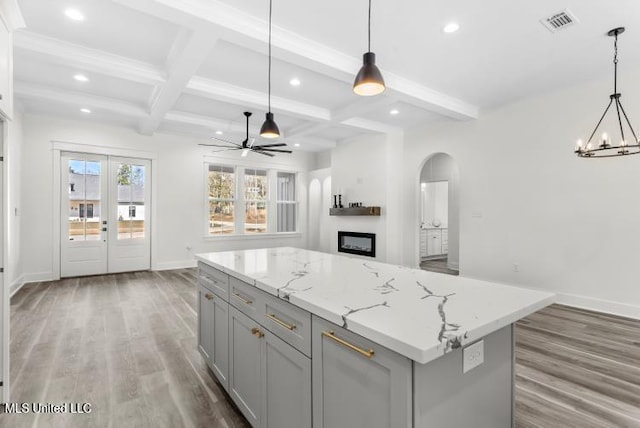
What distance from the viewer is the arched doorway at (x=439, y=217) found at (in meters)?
7.21

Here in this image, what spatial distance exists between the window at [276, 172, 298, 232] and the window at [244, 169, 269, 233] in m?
0.45

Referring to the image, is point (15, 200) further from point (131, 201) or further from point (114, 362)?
point (114, 362)

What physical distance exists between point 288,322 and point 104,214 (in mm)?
6272

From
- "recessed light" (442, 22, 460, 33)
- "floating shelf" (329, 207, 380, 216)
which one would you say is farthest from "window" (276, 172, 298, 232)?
"recessed light" (442, 22, 460, 33)

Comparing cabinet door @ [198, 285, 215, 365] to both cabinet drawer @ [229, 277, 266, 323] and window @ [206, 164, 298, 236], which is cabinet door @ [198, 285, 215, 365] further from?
window @ [206, 164, 298, 236]

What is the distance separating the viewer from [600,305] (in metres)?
4.08

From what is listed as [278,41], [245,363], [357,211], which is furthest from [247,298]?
[357,211]

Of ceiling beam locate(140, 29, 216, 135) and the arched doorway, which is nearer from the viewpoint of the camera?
ceiling beam locate(140, 29, 216, 135)

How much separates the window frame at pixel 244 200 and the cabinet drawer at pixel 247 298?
5768mm

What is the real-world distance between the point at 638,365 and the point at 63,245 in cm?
798

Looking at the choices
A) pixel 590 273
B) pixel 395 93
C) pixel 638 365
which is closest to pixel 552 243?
pixel 590 273

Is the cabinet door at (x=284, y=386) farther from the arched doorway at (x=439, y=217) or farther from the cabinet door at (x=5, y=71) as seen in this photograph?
the arched doorway at (x=439, y=217)

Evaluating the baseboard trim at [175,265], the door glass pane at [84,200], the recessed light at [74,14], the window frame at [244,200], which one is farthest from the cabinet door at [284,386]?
the window frame at [244,200]

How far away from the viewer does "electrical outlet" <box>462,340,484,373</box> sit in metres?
1.15
